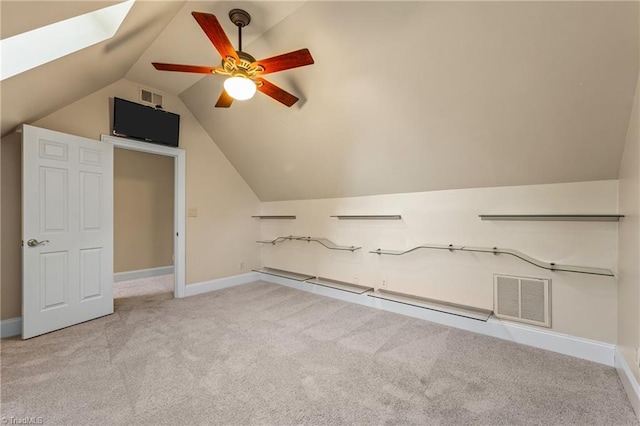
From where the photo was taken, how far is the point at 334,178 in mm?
3807

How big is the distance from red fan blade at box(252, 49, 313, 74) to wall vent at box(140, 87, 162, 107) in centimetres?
249

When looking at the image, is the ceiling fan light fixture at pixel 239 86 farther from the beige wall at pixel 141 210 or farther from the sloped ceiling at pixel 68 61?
the beige wall at pixel 141 210

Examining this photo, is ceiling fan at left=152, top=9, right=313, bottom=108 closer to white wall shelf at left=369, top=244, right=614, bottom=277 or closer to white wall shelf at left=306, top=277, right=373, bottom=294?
white wall shelf at left=369, top=244, right=614, bottom=277

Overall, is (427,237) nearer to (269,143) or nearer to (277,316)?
(277,316)

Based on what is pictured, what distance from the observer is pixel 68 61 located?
220 centimetres

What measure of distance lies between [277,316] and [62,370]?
1.88 metres

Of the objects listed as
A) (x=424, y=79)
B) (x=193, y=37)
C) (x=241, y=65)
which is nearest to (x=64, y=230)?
(x=193, y=37)

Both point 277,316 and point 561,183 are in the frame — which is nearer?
point 561,183

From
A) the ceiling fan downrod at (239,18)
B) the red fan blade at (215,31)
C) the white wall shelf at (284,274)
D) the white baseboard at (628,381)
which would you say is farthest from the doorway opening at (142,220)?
the white baseboard at (628,381)

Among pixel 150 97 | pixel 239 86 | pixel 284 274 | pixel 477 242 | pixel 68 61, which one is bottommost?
pixel 284 274

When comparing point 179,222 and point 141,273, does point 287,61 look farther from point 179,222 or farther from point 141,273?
point 141,273

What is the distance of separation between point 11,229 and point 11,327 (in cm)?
98

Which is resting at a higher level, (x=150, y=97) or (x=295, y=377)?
(x=150, y=97)

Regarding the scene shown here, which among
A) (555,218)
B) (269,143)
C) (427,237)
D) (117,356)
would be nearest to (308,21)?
(269,143)
